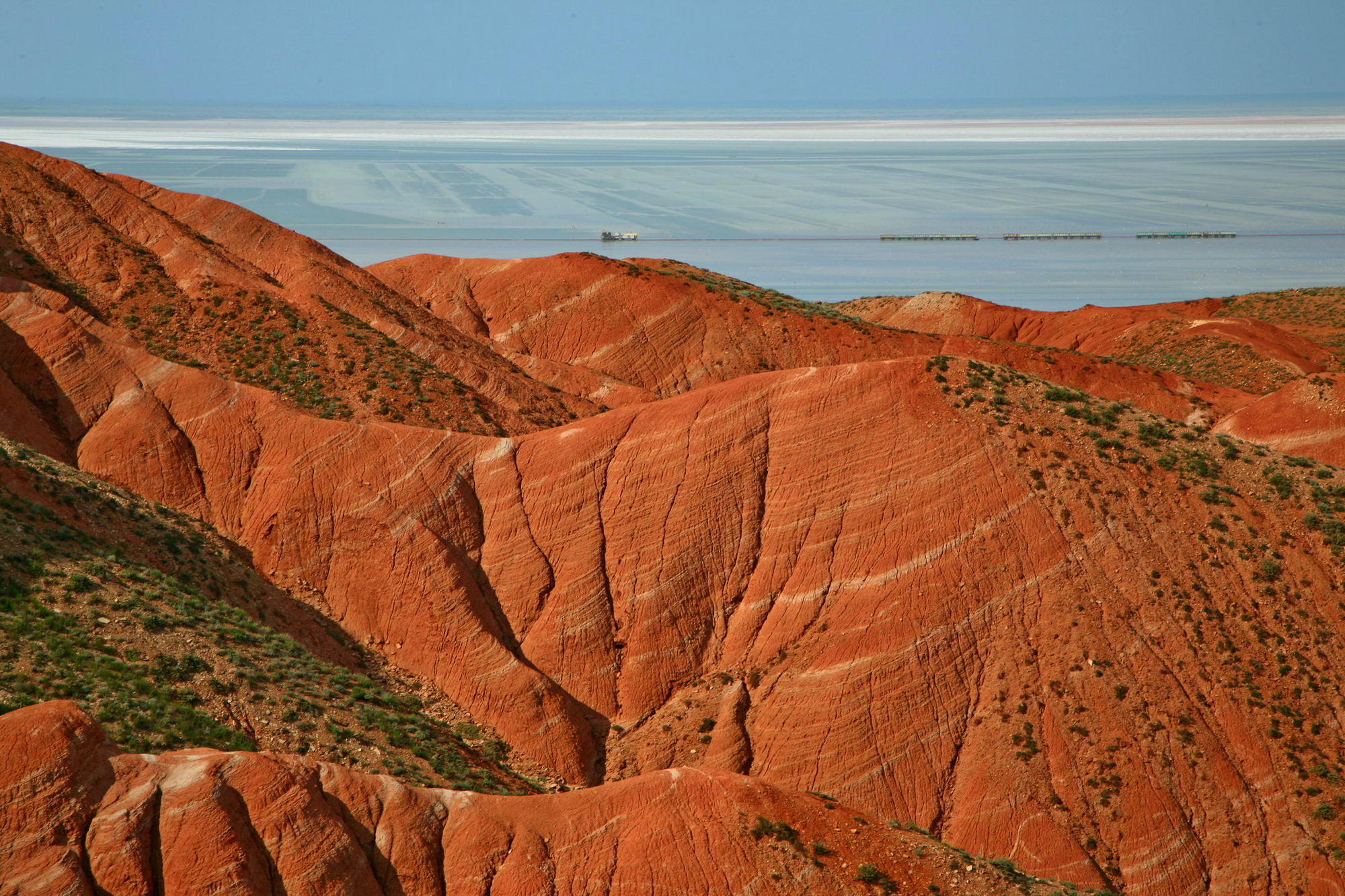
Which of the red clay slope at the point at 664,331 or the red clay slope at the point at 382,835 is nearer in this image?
the red clay slope at the point at 382,835

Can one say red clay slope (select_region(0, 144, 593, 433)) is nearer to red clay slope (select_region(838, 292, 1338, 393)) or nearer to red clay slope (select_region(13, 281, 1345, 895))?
red clay slope (select_region(13, 281, 1345, 895))

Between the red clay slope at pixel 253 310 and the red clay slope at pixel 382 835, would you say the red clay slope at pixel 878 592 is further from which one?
the red clay slope at pixel 253 310

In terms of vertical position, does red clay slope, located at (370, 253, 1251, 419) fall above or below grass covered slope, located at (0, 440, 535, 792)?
above

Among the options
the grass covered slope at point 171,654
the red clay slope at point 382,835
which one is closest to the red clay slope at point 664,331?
the grass covered slope at point 171,654

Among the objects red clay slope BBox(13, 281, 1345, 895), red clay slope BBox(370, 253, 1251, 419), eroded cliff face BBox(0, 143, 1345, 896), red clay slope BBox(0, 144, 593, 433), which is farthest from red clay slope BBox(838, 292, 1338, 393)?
red clay slope BBox(13, 281, 1345, 895)

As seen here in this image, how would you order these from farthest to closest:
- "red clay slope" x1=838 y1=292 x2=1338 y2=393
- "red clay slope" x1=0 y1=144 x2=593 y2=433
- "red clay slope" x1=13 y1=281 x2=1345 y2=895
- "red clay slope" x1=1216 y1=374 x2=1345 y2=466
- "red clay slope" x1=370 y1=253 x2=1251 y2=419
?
"red clay slope" x1=838 y1=292 x2=1338 y2=393 → "red clay slope" x1=370 y1=253 x2=1251 y2=419 → "red clay slope" x1=0 y1=144 x2=593 y2=433 → "red clay slope" x1=1216 y1=374 x2=1345 y2=466 → "red clay slope" x1=13 y1=281 x2=1345 y2=895

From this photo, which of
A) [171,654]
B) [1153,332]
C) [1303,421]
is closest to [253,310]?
[171,654]

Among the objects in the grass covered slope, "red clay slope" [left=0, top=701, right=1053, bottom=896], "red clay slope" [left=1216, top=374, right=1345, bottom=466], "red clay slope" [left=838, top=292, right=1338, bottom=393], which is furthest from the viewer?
"red clay slope" [left=838, top=292, right=1338, bottom=393]
